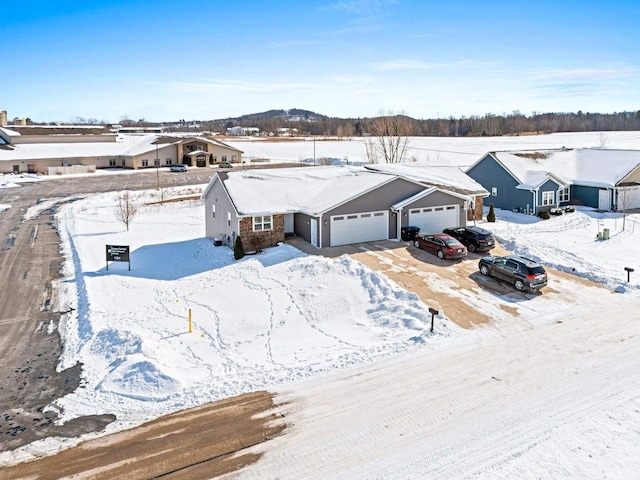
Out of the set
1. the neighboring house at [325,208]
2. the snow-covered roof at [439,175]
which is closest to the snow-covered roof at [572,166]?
the snow-covered roof at [439,175]

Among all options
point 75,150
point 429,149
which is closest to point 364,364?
point 75,150

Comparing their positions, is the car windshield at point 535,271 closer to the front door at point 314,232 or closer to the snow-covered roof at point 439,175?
the front door at point 314,232

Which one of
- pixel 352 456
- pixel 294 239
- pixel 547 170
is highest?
pixel 547 170

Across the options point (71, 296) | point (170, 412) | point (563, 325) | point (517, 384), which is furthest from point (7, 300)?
point (563, 325)

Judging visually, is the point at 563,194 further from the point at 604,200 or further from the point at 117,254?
the point at 117,254

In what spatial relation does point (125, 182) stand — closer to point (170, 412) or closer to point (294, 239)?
point (294, 239)

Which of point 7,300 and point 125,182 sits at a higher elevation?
point 125,182

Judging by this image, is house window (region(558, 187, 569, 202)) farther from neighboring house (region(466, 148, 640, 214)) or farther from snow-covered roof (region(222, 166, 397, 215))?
snow-covered roof (region(222, 166, 397, 215))
